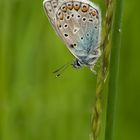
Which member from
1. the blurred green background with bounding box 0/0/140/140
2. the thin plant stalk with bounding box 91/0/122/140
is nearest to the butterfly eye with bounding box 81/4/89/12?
the thin plant stalk with bounding box 91/0/122/140

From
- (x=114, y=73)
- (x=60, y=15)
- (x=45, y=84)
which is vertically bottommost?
(x=45, y=84)

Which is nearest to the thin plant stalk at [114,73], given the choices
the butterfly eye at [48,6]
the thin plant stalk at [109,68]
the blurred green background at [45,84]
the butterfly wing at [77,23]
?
the thin plant stalk at [109,68]

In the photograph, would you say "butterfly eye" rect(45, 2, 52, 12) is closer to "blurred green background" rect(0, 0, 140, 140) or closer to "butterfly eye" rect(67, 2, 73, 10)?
"butterfly eye" rect(67, 2, 73, 10)

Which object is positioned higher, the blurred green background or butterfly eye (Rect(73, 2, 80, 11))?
butterfly eye (Rect(73, 2, 80, 11))

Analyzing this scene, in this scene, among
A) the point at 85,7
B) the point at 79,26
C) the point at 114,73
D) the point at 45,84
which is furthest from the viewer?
the point at 45,84

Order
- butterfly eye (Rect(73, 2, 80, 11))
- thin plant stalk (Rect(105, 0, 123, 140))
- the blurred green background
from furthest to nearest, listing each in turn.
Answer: the blurred green background < butterfly eye (Rect(73, 2, 80, 11)) < thin plant stalk (Rect(105, 0, 123, 140))

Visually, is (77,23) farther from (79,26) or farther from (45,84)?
(45,84)

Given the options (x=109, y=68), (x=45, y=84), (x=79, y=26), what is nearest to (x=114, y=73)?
(x=109, y=68)
